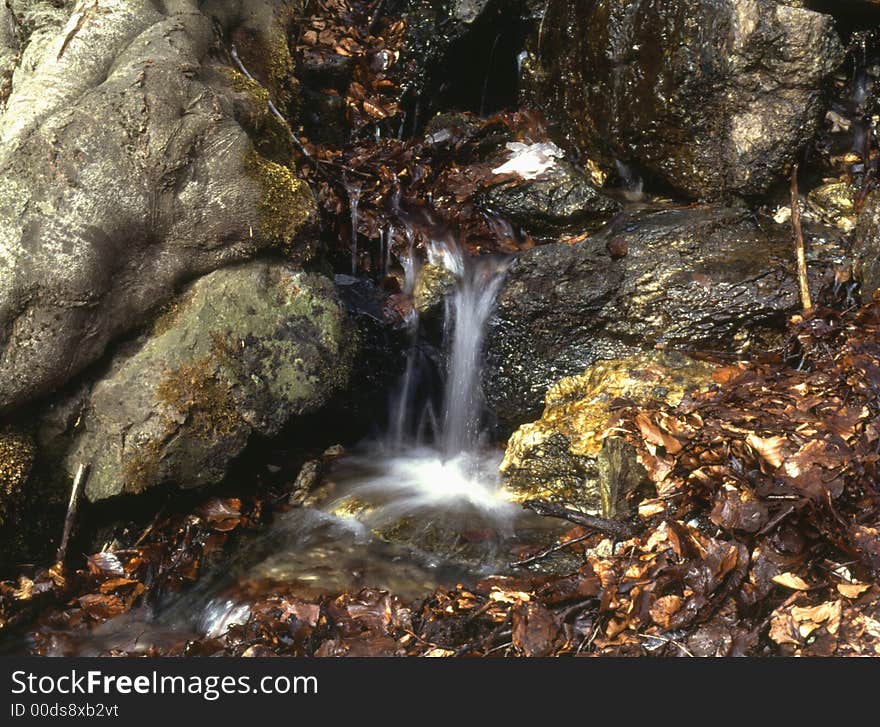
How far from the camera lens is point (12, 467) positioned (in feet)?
14.2

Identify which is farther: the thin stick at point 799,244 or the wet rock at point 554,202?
the wet rock at point 554,202

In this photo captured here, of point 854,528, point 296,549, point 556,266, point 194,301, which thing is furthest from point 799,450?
point 194,301

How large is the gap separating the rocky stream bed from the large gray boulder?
0.02 meters

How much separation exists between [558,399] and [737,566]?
2.36 m

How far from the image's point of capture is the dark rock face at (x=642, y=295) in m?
5.05

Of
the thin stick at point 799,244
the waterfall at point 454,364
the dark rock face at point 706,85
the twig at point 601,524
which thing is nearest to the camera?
the twig at point 601,524

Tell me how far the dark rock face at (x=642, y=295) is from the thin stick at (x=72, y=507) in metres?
2.84

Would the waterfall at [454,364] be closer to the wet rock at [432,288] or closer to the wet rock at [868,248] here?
the wet rock at [432,288]

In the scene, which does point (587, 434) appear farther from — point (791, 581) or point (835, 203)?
point (835, 203)

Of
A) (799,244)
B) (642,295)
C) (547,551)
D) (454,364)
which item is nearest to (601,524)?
(547,551)

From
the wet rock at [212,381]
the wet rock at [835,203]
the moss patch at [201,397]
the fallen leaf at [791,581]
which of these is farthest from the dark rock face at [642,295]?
the fallen leaf at [791,581]

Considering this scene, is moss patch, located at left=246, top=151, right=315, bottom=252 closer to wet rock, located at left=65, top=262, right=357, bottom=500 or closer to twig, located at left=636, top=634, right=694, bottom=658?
wet rock, located at left=65, top=262, right=357, bottom=500

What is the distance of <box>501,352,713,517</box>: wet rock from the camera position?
4.68 meters

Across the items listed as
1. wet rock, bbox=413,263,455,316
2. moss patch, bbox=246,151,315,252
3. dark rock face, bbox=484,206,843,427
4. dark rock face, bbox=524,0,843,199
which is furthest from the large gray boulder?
dark rock face, bbox=524,0,843,199
